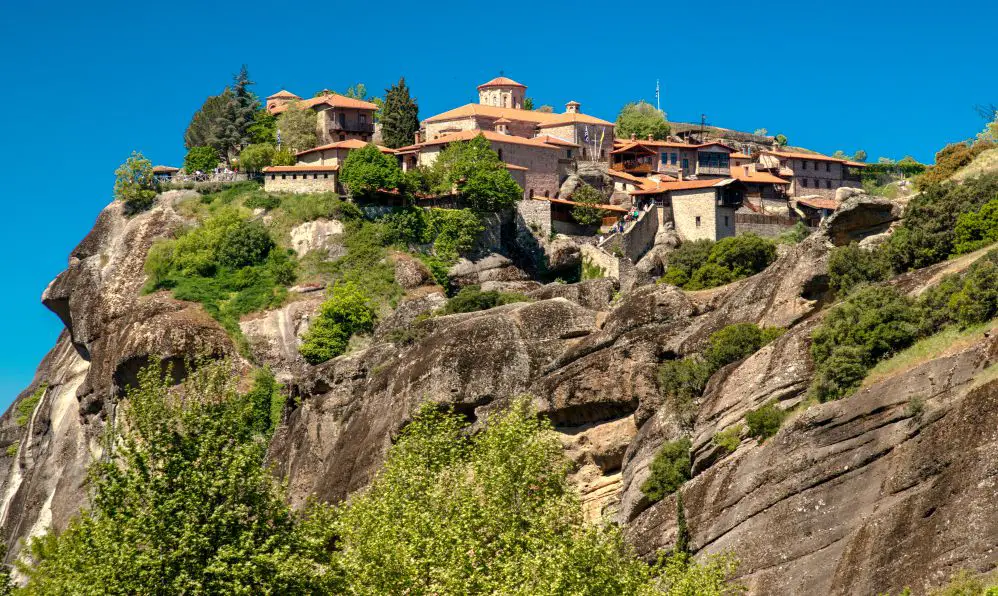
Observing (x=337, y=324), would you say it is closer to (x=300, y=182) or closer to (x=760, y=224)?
(x=300, y=182)

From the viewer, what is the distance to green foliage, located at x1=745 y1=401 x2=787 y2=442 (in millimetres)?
52312

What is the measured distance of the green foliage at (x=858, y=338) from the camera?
167ft

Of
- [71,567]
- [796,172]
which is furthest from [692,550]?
[796,172]

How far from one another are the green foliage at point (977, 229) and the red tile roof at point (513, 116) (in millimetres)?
64012

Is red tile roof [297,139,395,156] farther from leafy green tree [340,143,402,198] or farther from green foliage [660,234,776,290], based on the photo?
green foliage [660,234,776,290]

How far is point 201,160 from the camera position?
407 ft

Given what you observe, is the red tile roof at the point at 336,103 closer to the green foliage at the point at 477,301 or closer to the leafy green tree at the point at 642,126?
the leafy green tree at the point at 642,126

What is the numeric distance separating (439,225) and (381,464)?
35390 mm

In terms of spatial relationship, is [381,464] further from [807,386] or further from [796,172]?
[796,172]

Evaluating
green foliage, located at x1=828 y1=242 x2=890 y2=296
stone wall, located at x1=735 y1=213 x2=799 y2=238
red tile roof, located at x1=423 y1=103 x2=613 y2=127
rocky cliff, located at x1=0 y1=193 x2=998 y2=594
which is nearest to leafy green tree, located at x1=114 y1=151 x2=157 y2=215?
rocky cliff, located at x1=0 y1=193 x2=998 y2=594

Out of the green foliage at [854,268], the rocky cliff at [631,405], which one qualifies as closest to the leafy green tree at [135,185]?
the rocky cliff at [631,405]

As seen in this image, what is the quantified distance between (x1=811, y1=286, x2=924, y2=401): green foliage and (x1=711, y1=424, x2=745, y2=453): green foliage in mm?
3196

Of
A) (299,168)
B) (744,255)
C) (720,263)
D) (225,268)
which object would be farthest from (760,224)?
(225,268)

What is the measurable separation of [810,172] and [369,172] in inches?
1480
